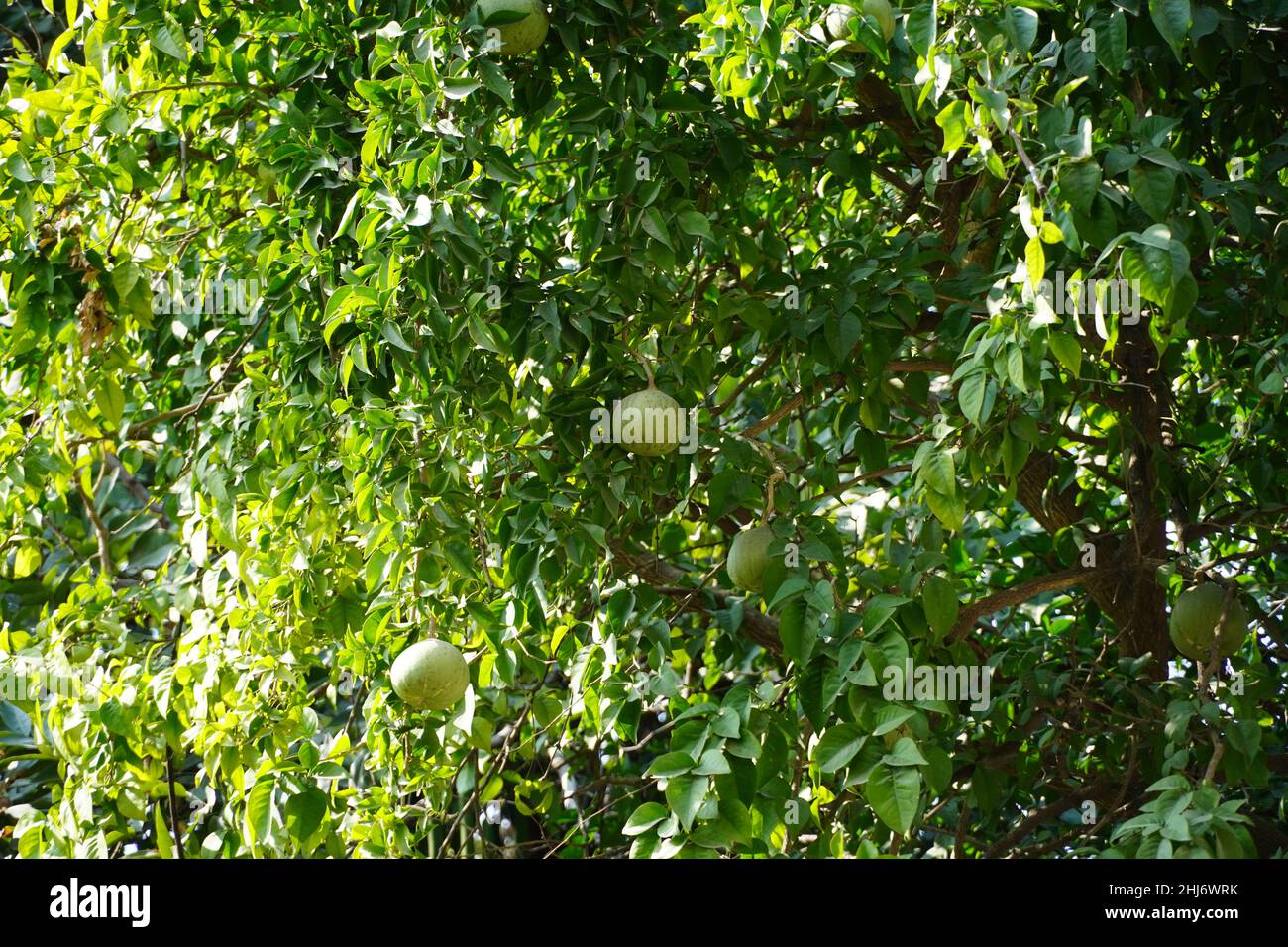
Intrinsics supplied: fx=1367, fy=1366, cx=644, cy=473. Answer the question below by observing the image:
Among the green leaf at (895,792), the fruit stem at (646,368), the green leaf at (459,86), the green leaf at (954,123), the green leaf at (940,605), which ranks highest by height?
the green leaf at (459,86)

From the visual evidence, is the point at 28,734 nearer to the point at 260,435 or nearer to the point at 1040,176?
the point at 260,435

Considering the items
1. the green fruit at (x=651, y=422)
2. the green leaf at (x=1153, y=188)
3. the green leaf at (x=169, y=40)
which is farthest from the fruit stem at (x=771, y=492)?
the green leaf at (x=169, y=40)

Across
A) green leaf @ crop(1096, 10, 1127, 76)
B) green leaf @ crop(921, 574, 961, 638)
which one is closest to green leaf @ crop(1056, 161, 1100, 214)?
green leaf @ crop(1096, 10, 1127, 76)

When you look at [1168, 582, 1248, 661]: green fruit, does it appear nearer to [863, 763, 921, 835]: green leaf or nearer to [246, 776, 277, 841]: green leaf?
[863, 763, 921, 835]: green leaf

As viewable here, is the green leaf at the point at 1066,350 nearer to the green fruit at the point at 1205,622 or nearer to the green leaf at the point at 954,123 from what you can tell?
the green leaf at the point at 954,123

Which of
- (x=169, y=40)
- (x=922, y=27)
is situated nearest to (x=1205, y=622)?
(x=922, y=27)

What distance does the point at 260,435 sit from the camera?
2.21m

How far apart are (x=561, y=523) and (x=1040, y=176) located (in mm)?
789

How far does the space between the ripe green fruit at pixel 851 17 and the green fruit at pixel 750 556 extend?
689mm

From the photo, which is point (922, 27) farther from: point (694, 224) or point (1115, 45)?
point (694, 224)

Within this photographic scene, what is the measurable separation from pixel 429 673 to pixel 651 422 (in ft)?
1.55

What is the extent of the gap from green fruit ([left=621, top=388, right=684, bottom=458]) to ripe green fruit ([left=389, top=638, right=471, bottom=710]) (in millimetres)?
399

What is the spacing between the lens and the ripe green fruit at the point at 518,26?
1.85 m

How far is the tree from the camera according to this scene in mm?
1670
